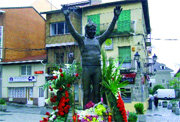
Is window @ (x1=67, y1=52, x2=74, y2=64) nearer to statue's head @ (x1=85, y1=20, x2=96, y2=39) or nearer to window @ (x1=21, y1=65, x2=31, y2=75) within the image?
window @ (x1=21, y1=65, x2=31, y2=75)

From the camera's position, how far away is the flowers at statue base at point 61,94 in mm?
5625

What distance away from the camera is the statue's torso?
610cm

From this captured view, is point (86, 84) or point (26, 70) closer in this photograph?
point (86, 84)

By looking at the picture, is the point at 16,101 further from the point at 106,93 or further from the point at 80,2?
the point at 106,93

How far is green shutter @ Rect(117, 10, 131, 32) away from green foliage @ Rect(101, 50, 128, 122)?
1688 cm

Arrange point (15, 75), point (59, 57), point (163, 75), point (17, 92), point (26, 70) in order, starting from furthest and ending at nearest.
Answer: point (163, 75), point (15, 75), point (17, 92), point (26, 70), point (59, 57)

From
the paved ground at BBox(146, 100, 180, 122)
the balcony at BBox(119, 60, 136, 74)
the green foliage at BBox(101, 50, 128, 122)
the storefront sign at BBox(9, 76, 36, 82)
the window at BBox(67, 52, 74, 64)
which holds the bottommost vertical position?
the paved ground at BBox(146, 100, 180, 122)

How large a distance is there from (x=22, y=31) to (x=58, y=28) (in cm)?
704

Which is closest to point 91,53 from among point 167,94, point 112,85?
→ point 112,85

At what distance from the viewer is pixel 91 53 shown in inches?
242

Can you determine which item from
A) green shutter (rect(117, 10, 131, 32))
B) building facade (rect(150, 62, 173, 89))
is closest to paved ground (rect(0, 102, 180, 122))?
green shutter (rect(117, 10, 131, 32))

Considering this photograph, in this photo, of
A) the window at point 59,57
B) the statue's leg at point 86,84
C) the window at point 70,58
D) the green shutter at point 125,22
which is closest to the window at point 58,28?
the window at point 59,57

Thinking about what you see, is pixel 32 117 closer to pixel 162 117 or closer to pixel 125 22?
pixel 162 117

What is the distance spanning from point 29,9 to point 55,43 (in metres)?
8.84
